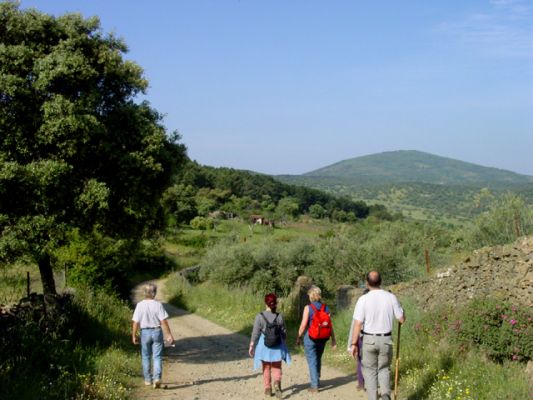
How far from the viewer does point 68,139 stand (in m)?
10.7

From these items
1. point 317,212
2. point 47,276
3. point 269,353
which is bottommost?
point 269,353

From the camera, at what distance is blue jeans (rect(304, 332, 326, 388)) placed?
31.3 ft

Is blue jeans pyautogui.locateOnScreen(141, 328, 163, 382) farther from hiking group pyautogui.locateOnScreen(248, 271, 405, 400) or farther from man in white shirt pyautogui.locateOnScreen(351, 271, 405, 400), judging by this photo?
man in white shirt pyautogui.locateOnScreen(351, 271, 405, 400)

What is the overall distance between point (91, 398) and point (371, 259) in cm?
2054

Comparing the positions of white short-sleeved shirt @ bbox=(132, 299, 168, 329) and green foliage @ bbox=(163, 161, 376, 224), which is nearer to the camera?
white short-sleeved shirt @ bbox=(132, 299, 168, 329)

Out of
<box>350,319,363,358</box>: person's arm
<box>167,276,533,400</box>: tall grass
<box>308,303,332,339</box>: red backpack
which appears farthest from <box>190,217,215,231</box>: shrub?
<box>350,319,363,358</box>: person's arm

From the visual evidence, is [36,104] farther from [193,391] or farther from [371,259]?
[371,259]

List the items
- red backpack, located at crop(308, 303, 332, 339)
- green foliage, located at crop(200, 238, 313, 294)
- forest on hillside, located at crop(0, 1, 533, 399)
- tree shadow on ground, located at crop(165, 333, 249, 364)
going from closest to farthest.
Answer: forest on hillside, located at crop(0, 1, 533, 399), red backpack, located at crop(308, 303, 332, 339), tree shadow on ground, located at crop(165, 333, 249, 364), green foliage, located at crop(200, 238, 313, 294)

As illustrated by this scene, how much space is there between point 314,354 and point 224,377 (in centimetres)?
242

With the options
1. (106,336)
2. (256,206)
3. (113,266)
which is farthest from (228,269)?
(256,206)

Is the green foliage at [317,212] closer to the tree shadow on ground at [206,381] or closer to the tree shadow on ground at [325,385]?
the tree shadow on ground at [206,381]

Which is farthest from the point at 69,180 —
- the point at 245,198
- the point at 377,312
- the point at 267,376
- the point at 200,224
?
the point at 245,198

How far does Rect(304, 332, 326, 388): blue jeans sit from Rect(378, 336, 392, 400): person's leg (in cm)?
186

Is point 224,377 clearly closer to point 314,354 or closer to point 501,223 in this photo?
point 314,354
